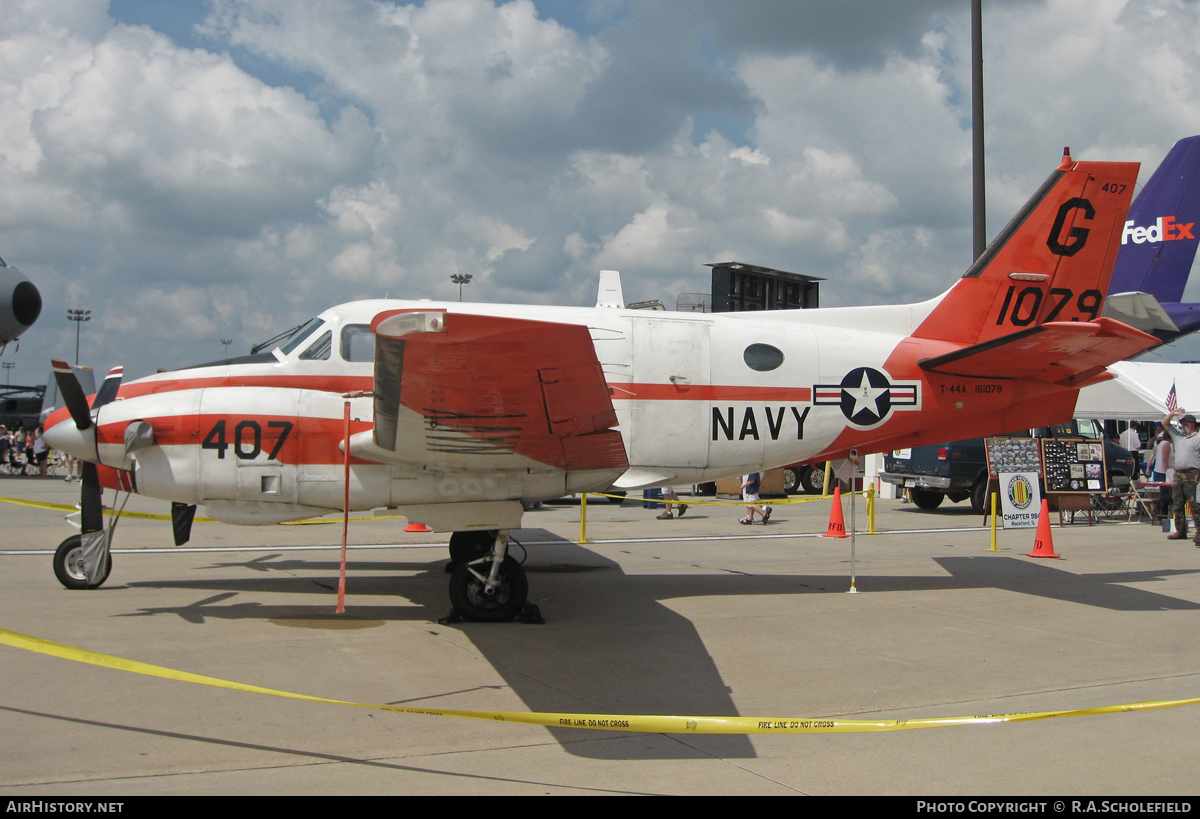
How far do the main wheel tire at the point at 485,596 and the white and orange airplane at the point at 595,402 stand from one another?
0.07ft

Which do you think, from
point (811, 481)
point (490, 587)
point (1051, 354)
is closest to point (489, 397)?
point (490, 587)

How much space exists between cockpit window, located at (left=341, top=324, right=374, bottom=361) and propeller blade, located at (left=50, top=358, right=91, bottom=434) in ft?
8.24

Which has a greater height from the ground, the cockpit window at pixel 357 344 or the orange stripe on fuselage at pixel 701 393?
the cockpit window at pixel 357 344

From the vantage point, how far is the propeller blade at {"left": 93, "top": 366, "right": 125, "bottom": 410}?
27.2 ft

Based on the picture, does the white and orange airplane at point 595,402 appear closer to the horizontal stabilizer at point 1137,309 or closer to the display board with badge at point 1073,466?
the horizontal stabilizer at point 1137,309

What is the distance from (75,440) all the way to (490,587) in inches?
173

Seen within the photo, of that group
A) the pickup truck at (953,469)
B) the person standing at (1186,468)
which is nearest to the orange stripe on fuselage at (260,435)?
the person standing at (1186,468)

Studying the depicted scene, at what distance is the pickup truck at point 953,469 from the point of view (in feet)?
62.4

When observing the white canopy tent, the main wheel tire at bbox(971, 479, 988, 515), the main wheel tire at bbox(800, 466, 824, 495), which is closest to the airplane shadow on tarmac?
the main wheel tire at bbox(971, 479, 988, 515)

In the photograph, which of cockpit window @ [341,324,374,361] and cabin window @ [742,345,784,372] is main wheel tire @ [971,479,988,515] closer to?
cabin window @ [742,345,784,372]

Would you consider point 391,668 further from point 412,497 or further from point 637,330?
point 637,330
